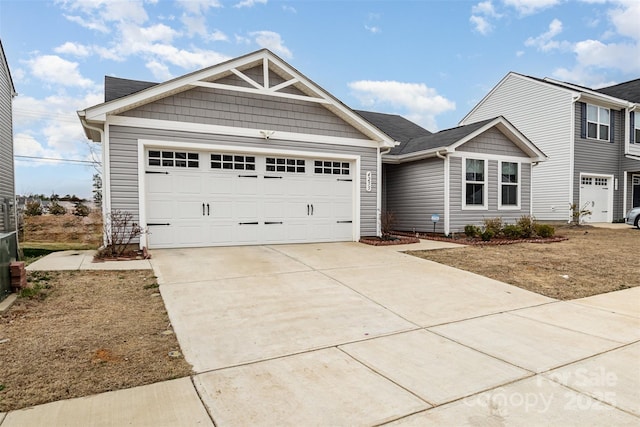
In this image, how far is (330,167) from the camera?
10836 mm

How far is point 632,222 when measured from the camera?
15.6m

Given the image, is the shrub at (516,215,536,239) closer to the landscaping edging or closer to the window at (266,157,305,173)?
the landscaping edging

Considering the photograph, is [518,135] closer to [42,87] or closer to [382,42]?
[382,42]

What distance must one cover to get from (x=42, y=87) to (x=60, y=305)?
44.6 feet

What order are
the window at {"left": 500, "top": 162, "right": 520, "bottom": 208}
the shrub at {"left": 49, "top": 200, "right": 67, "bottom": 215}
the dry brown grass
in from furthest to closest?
the shrub at {"left": 49, "top": 200, "right": 67, "bottom": 215}
the dry brown grass
the window at {"left": 500, "top": 162, "right": 520, "bottom": 208}

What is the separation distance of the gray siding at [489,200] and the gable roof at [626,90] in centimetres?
1080

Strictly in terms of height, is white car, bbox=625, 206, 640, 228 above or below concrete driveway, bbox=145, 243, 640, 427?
above

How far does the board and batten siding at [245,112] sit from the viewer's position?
8875 millimetres

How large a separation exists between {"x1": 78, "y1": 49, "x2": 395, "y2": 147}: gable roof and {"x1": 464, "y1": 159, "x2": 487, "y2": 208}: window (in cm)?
342

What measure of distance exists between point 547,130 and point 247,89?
15.4 m

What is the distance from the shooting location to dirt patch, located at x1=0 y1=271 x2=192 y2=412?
9.38 ft

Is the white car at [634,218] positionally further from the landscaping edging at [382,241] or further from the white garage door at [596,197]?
the landscaping edging at [382,241]

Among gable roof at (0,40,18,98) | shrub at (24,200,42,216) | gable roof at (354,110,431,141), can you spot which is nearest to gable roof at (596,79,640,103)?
gable roof at (354,110,431,141)

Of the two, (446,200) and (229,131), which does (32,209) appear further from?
(446,200)
